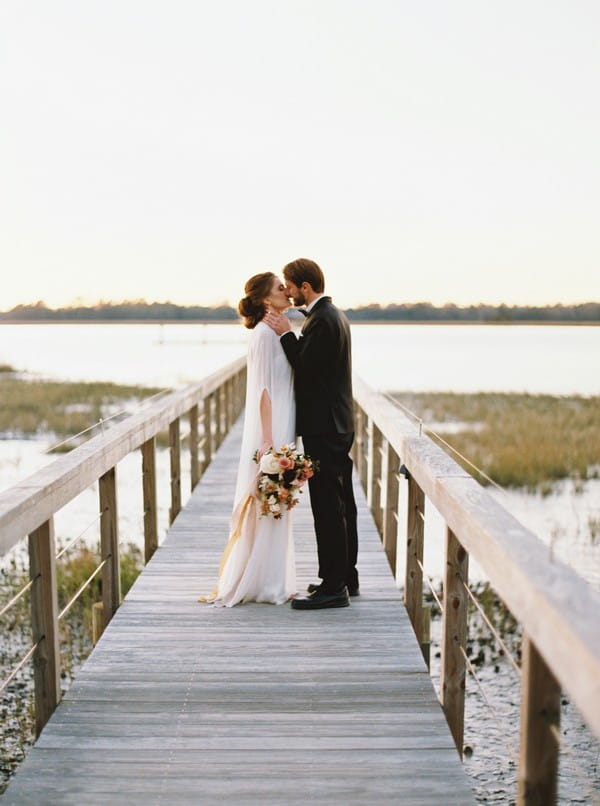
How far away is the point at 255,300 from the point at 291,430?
0.67 metres

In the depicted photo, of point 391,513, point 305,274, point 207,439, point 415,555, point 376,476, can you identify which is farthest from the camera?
point 207,439

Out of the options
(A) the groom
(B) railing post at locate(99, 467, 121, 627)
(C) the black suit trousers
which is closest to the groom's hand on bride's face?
(A) the groom

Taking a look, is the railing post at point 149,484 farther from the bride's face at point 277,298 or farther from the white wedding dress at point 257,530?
the bride's face at point 277,298

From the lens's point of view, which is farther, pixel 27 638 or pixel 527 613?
pixel 27 638

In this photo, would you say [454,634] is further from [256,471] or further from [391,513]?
[391,513]

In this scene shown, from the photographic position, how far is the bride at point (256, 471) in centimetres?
425

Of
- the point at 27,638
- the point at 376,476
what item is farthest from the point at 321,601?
the point at 27,638

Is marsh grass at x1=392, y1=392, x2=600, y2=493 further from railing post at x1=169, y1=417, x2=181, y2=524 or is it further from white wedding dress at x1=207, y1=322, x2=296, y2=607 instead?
white wedding dress at x1=207, y1=322, x2=296, y2=607

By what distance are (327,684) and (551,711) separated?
5.34 ft

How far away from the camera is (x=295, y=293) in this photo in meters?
4.17

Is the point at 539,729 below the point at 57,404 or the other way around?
the other way around

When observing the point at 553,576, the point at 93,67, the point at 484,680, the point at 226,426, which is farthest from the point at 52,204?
the point at 553,576

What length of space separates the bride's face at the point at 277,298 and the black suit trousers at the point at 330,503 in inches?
26.0

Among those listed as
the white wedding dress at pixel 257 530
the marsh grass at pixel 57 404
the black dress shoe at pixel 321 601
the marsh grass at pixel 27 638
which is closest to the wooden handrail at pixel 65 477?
the white wedding dress at pixel 257 530
